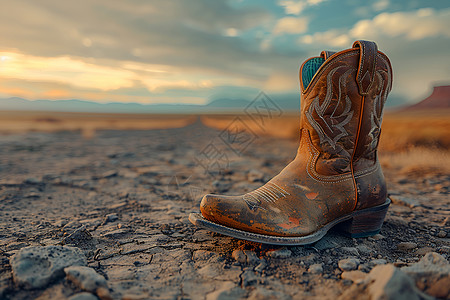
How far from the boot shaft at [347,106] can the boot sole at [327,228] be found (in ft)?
0.81

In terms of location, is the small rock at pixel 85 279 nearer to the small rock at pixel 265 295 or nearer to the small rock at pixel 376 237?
the small rock at pixel 265 295

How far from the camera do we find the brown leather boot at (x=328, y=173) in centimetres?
139

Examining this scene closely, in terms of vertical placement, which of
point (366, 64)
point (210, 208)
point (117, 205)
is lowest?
point (117, 205)

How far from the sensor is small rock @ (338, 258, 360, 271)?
121 cm

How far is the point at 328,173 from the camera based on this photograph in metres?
1.53

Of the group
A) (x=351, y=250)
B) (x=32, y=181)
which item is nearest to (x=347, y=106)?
(x=351, y=250)

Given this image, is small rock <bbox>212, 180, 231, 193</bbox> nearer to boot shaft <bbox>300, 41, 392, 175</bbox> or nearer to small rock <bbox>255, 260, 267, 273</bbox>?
boot shaft <bbox>300, 41, 392, 175</bbox>

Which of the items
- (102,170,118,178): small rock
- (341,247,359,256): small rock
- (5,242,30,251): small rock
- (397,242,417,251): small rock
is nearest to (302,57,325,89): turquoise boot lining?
(341,247,359,256): small rock

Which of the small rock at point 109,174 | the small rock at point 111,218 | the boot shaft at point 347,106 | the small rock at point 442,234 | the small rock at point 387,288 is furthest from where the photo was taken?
the small rock at point 109,174

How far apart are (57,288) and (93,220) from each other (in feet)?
2.90

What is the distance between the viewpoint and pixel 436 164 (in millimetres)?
4000

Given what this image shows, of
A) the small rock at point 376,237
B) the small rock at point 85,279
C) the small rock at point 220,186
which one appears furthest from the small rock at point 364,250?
the small rock at point 220,186

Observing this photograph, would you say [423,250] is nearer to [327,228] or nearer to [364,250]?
[364,250]

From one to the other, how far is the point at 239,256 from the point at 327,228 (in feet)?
1.68
